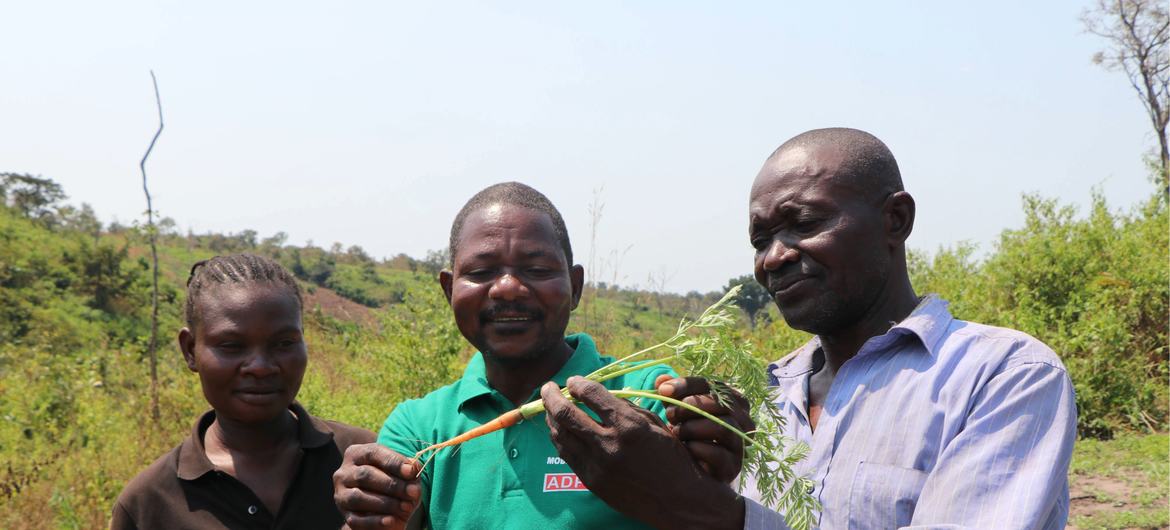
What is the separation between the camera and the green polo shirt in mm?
2406

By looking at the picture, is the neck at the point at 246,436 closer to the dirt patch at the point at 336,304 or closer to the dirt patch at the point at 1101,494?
the dirt patch at the point at 1101,494

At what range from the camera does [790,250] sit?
2523 mm

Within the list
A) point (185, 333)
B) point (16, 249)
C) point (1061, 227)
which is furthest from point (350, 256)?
point (185, 333)

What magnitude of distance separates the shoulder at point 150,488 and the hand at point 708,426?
1.83 m

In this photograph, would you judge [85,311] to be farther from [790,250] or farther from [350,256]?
[790,250]

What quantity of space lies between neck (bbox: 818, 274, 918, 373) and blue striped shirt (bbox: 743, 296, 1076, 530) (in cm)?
6

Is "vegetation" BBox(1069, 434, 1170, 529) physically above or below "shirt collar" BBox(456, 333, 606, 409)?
below

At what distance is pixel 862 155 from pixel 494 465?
1.27 meters

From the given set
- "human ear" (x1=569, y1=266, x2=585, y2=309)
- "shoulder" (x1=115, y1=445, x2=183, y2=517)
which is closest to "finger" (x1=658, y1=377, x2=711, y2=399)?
"human ear" (x1=569, y1=266, x2=585, y2=309)

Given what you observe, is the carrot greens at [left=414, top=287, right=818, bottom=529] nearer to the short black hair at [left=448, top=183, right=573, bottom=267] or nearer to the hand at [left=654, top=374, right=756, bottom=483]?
the hand at [left=654, top=374, right=756, bottom=483]

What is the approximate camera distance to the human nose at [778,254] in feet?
8.27

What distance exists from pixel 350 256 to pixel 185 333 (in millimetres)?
39380

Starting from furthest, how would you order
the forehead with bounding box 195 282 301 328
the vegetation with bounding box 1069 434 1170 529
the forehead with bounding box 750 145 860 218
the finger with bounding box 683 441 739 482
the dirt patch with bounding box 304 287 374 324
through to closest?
1. the dirt patch with bounding box 304 287 374 324
2. the vegetation with bounding box 1069 434 1170 529
3. the forehead with bounding box 195 282 301 328
4. the forehead with bounding box 750 145 860 218
5. the finger with bounding box 683 441 739 482

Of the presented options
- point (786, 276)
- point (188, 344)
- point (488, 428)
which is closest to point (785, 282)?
point (786, 276)
